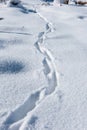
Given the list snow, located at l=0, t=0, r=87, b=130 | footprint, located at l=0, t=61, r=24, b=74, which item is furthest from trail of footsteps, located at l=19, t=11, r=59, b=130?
footprint, located at l=0, t=61, r=24, b=74

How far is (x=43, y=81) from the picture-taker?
110 inches

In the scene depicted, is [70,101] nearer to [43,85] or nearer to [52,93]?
[52,93]

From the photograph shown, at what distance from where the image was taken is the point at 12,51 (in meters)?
3.59

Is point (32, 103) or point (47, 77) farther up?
point (32, 103)

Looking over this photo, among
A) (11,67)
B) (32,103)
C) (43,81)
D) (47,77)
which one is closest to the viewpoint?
(32,103)

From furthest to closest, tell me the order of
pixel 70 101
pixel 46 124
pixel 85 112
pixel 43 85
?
pixel 43 85
pixel 70 101
pixel 85 112
pixel 46 124

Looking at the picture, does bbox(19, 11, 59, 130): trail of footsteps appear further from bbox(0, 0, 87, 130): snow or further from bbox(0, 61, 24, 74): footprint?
bbox(0, 61, 24, 74): footprint

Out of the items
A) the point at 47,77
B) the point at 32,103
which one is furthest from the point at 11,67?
the point at 32,103

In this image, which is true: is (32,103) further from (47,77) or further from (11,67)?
(11,67)

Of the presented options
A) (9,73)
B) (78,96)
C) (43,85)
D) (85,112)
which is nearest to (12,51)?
(9,73)

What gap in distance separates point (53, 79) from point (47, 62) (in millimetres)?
520

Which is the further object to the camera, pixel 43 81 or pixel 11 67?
pixel 11 67

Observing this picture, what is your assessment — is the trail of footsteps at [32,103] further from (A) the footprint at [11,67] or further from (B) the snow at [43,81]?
(A) the footprint at [11,67]

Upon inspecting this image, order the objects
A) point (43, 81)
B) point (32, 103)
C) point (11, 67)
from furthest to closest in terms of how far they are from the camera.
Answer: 1. point (11, 67)
2. point (43, 81)
3. point (32, 103)
